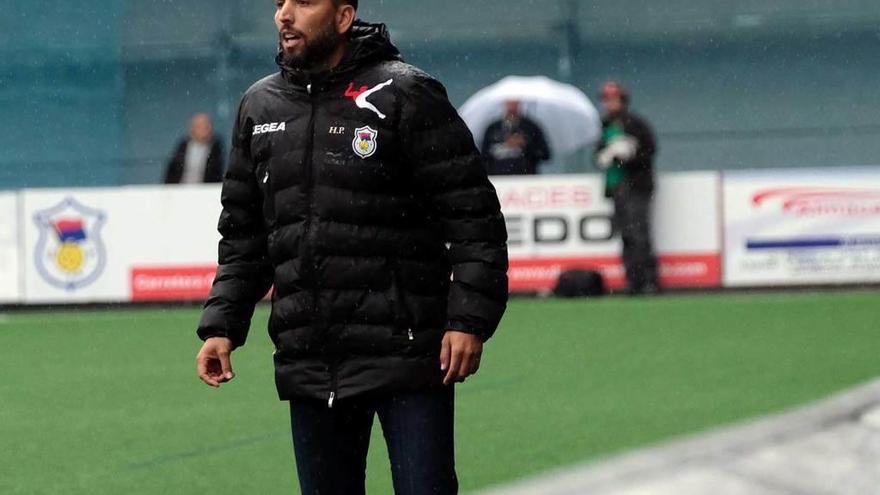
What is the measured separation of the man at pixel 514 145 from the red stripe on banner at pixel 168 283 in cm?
312

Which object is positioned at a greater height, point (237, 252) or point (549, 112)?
point (549, 112)

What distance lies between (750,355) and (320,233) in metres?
8.08

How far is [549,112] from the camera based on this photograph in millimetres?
20594

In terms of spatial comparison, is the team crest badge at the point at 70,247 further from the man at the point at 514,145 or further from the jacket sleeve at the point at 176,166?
the man at the point at 514,145

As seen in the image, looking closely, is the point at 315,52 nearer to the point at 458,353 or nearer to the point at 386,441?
the point at 458,353

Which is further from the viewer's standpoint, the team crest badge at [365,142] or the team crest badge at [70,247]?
the team crest badge at [70,247]

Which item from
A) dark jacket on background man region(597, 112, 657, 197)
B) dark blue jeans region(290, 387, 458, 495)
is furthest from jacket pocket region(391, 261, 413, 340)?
dark jacket on background man region(597, 112, 657, 197)

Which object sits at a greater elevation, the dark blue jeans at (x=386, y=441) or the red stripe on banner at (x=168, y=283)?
the dark blue jeans at (x=386, y=441)

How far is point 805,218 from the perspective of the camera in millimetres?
17391

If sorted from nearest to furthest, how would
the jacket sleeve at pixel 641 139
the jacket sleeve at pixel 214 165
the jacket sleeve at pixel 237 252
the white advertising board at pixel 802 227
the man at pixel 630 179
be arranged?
the jacket sleeve at pixel 237 252 → the man at pixel 630 179 → the white advertising board at pixel 802 227 → the jacket sleeve at pixel 641 139 → the jacket sleeve at pixel 214 165

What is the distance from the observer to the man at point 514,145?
59.0ft

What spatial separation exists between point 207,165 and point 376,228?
1510 cm

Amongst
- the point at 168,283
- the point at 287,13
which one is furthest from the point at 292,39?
the point at 168,283

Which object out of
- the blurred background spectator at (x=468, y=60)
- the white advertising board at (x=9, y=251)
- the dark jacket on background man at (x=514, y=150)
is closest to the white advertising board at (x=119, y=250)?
the white advertising board at (x=9, y=251)
